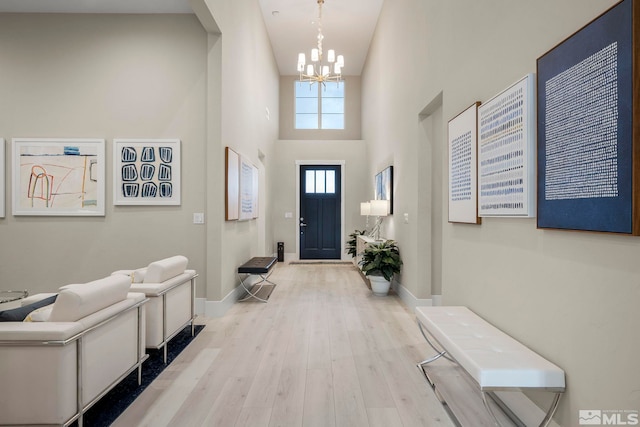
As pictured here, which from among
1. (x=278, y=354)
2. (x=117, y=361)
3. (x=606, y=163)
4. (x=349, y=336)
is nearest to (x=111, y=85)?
(x=117, y=361)

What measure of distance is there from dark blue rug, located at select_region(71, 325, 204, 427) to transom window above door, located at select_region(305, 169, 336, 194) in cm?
609

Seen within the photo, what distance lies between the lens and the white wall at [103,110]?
425 cm

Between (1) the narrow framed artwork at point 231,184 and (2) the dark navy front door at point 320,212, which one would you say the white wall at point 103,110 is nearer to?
(1) the narrow framed artwork at point 231,184

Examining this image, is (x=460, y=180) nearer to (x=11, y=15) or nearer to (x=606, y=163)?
(x=606, y=163)

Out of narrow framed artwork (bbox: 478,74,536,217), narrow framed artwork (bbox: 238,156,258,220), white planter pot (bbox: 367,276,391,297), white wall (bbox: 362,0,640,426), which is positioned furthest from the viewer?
white planter pot (bbox: 367,276,391,297)

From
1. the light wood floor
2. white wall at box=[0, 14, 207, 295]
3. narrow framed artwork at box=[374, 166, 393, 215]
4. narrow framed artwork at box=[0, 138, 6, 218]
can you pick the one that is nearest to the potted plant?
the light wood floor

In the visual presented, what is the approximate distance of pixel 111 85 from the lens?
4.29 meters

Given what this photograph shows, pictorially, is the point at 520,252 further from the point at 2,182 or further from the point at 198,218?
the point at 2,182

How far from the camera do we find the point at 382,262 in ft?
16.4

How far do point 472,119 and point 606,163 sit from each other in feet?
4.33

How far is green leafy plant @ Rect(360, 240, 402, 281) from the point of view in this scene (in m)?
4.97

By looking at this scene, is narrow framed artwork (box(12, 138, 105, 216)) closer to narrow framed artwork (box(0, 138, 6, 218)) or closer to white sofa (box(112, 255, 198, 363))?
narrow framed artwork (box(0, 138, 6, 218))

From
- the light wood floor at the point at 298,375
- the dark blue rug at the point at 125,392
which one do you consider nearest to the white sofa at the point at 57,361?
the dark blue rug at the point at 125,392

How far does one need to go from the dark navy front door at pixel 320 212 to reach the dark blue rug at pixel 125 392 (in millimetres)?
5757
